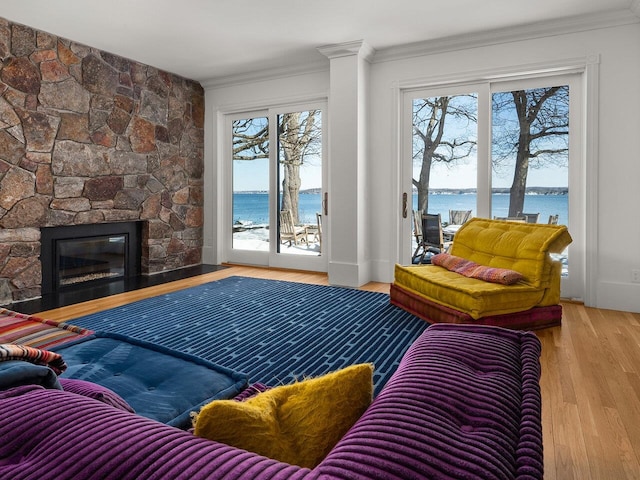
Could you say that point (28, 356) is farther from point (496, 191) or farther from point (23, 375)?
point (496, 191)

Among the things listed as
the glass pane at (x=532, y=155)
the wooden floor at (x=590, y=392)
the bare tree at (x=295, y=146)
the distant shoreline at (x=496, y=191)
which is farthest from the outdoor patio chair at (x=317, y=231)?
the wooden floor at (x=590, y=392)

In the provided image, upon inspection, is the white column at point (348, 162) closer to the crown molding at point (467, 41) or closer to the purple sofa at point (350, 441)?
the crown molding at point (467, 41)

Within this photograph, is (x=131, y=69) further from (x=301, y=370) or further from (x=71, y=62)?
(x=301, y=370)

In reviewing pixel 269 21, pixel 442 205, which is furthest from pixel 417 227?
pixel 269 21

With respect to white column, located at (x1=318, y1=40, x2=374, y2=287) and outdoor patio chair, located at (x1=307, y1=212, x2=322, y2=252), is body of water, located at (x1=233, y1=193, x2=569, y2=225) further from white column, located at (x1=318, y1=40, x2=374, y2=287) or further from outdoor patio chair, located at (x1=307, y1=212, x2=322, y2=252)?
white column, located at (x1=318, y1=40, x2=374, y2=287)

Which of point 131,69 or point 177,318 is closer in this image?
point 177,318

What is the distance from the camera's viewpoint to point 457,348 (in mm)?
1028

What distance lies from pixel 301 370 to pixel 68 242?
3.35 m

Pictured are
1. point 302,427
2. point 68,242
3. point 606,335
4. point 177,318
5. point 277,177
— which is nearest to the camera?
point 302,427

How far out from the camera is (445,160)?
471 centimetres

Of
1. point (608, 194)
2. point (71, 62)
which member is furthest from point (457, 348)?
point (71, 62)

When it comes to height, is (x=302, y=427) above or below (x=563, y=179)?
below

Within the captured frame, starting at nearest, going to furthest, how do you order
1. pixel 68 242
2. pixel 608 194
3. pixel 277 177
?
pixel 608 194
pixel 68 242
pixel 277 177

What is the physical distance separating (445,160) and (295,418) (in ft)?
14.3
